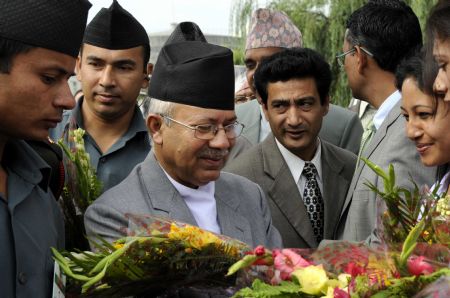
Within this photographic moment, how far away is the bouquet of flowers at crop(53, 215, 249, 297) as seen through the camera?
9.25 feet

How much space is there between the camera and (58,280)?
9.14 feet

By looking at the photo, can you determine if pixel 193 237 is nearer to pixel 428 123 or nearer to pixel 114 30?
pixel 428 123

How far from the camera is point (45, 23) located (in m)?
2.82

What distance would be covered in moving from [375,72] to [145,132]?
133 cm

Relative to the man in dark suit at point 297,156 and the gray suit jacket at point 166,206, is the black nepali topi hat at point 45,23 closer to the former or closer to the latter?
the gray suit jacket at point 166,206

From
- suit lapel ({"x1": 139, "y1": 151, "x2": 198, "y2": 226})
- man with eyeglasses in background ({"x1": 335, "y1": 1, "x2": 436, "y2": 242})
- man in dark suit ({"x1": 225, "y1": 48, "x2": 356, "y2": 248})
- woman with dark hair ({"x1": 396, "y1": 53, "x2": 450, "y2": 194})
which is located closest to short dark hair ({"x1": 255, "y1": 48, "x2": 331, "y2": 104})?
man in dark suit ({"x1": 225, "y1": 48, "x2": 356, "y2": 248})

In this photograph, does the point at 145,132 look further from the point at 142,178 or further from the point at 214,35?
the point at 214,35

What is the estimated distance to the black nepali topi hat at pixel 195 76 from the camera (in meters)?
3.65

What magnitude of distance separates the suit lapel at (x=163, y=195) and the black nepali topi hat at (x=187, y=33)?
2.79 ft

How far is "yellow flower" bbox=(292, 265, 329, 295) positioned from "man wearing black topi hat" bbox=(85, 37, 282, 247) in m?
0.97

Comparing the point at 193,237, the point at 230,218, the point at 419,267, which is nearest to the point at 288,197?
the point at 230,218

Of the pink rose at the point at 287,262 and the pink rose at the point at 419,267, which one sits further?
the pink rose at the point at 287,262

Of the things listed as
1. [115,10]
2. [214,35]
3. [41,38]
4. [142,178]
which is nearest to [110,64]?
[115,10]

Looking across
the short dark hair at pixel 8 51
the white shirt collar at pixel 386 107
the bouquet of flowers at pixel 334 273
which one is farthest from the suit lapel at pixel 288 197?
the short dark hair at pixel 8 51
